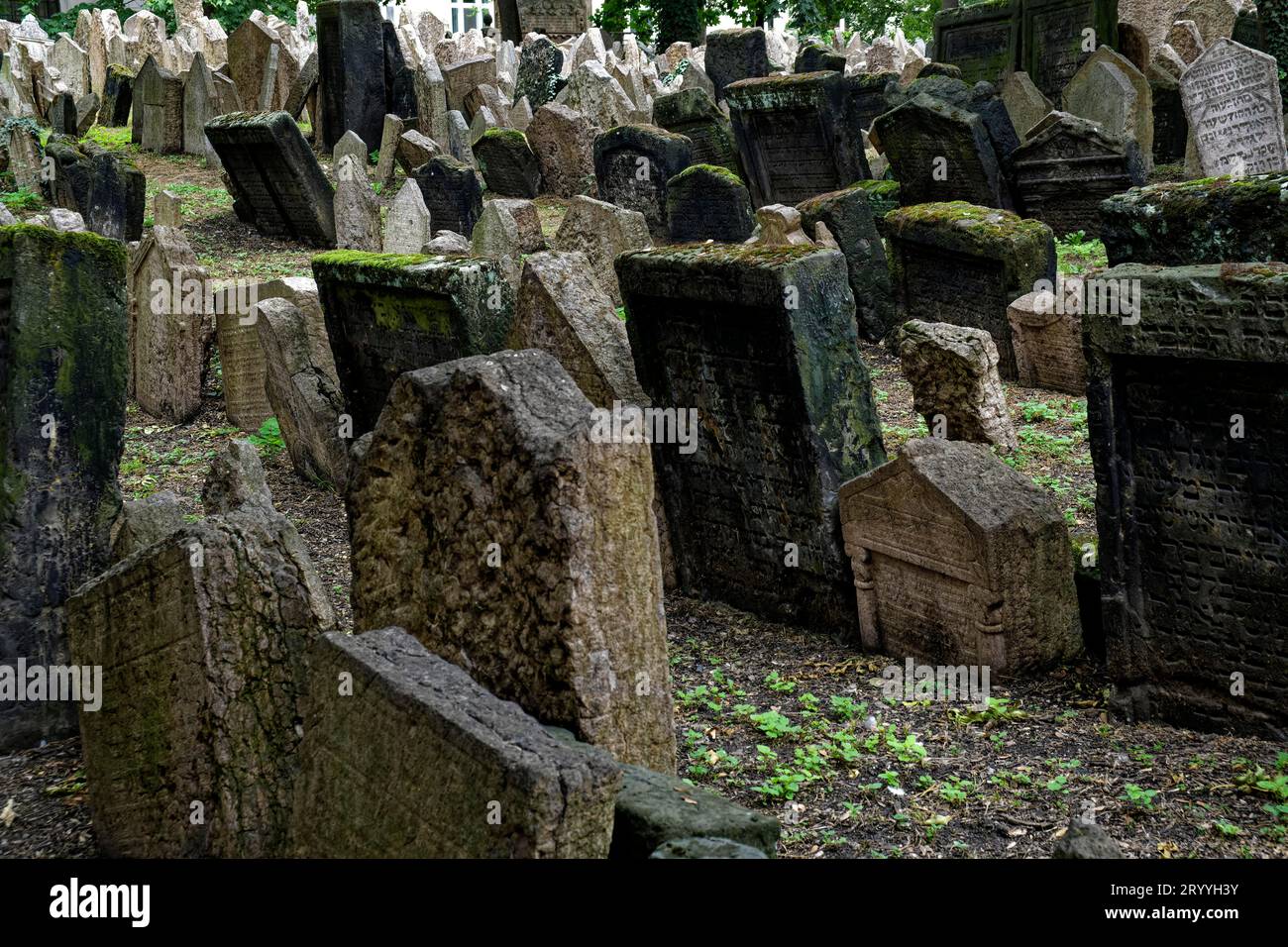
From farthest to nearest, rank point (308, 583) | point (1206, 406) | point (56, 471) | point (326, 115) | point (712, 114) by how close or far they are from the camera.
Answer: point (326, 115) → point (712, 114) → point (56, 471) → point (1206, 406) → point (308, 583)

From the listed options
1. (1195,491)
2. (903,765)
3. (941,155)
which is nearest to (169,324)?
(903,765)

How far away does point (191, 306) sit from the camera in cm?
A: 930

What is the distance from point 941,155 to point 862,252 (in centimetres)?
200

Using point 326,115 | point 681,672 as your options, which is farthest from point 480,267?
point 326,115

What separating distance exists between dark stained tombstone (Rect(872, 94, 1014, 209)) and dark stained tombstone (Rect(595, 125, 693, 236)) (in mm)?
3208

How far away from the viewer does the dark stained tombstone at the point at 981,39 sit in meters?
18.9

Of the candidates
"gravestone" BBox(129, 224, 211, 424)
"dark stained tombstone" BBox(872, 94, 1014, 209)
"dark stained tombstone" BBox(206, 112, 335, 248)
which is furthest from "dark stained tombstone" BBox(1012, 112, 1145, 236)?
"gravestone" BBox(129, 224, 211, 424)

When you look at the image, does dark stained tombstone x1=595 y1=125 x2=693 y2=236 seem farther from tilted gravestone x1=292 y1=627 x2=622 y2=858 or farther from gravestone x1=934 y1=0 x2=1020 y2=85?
tilted gravestone x1=292 y1=627 x2=622 y2=858

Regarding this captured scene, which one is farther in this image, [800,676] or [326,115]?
[326,115]

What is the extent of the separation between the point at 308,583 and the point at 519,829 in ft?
5.11

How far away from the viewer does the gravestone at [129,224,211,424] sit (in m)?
9.33

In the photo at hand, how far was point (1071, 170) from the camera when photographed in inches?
465

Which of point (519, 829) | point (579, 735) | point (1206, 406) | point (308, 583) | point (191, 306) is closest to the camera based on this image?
point (519, 829)

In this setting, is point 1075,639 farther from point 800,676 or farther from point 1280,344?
point 1280,344
